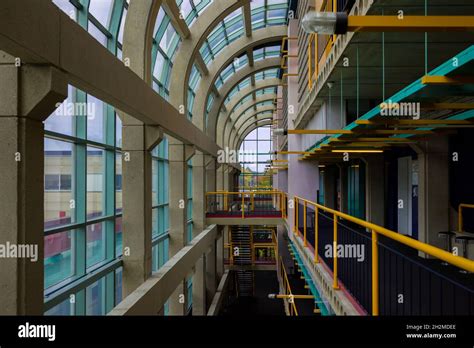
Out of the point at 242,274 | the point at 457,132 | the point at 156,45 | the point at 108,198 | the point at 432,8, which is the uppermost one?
the point at 156,45

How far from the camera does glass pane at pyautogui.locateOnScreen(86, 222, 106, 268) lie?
836 cm

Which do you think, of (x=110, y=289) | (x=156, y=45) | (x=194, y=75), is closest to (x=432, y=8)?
(x=110, y=289)

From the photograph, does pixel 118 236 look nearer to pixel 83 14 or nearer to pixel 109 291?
pixel 109 291

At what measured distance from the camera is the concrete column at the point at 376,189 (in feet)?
39.5

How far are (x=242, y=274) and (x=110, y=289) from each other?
2007 cm

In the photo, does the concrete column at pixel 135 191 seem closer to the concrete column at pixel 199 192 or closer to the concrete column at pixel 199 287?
the concrete column at pixel 199 192

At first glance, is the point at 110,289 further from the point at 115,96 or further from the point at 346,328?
the point at 346,328

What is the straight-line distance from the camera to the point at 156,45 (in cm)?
1262

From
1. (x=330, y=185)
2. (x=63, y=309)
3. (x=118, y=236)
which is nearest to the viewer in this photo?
(x=63, y=309)

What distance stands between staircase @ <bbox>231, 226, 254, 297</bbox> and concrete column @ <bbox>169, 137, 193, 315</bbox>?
1245 centimetres

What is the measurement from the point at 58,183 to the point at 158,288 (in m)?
3.12

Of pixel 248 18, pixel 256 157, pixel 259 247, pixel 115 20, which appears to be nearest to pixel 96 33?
pixel 115 20

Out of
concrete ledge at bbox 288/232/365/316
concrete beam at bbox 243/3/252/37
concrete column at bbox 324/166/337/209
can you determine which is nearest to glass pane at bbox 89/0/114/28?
concrete beam at bbox 243/3/252/37

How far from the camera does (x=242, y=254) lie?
25.6 metres
